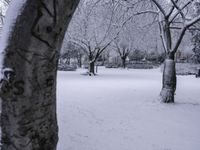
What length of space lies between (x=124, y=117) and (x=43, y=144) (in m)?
6.00

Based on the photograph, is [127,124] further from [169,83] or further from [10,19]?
[10,19]

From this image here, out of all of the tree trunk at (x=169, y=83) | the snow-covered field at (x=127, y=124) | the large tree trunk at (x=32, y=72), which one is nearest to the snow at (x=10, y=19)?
the large tree trunk at (x=32, y=72)

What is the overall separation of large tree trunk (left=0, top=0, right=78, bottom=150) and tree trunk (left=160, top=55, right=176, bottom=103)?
9077 mm

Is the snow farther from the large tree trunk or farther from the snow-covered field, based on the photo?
the snow-covered field

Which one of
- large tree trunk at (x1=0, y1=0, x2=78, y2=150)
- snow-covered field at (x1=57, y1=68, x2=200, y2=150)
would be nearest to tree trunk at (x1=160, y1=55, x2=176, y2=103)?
snow-covered field at (x1=57, y1=68, x2=200, y2=150)


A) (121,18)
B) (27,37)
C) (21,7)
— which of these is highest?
(121,18)

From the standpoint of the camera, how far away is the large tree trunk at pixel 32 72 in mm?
2551

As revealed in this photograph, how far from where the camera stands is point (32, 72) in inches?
104

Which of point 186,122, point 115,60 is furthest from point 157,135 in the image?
point 115,60

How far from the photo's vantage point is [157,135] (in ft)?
22.4

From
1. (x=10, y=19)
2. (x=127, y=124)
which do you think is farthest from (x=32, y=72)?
(x=127, y=124)

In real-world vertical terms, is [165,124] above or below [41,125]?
below

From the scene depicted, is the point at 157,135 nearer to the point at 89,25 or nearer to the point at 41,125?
the point at 41,125

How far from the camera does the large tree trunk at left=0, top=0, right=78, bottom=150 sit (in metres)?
2.55
